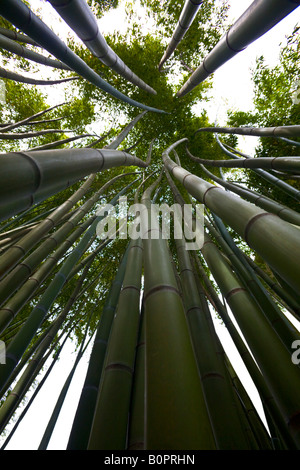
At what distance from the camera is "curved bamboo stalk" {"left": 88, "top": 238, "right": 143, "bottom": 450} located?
37.8 inches

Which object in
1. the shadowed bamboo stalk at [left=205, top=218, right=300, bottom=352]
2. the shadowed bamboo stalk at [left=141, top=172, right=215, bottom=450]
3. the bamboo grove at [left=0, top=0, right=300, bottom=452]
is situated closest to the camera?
the shadowed bamboo stalk at [left=141, top=172, right=215, bottom=450]

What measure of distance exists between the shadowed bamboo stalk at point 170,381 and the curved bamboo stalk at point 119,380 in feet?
1.27

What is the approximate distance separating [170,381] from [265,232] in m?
0.64

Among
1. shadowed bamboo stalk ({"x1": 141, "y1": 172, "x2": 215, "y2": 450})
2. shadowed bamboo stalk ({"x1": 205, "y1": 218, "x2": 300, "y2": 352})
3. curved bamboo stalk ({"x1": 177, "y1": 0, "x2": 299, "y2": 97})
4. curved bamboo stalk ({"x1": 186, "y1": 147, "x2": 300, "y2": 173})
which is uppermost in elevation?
curved bamboo stalk ({"x1": 186, "y1": 147, "x2": 300, "y2": 173})

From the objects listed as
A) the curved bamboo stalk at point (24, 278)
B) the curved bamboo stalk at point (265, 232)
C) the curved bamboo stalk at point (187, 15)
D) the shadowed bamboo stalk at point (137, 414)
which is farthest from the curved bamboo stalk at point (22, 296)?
the curved bamboo stalk at point (187, 15)

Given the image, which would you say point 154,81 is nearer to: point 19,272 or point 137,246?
point 137,246

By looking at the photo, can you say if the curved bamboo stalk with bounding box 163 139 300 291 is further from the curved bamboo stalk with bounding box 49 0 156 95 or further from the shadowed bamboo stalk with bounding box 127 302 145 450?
the curved bamboo stalk with bounding box 49 0 156 95

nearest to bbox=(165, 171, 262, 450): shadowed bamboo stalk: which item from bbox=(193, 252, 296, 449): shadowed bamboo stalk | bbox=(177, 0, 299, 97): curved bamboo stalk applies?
bbox=(193, 252, 296, 449): shadowed bamboo stalk

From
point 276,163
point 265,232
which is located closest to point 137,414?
point 265,232

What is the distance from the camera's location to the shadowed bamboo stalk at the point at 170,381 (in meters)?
0.65

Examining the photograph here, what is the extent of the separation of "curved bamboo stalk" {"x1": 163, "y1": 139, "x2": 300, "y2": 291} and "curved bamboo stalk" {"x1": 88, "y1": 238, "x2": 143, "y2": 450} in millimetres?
793

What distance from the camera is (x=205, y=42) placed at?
4.66 metres

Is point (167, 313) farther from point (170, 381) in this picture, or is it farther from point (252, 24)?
point (252, 24)

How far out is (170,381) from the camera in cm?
73
